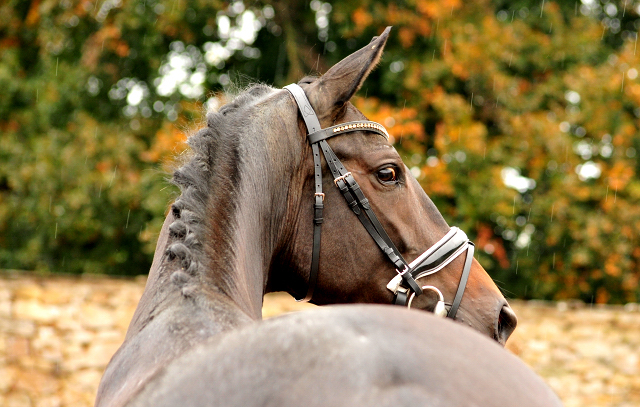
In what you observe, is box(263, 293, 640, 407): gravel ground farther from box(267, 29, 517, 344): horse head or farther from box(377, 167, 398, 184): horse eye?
box(377, 167, 398, 184): horse eye

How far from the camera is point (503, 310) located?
2.69 meters

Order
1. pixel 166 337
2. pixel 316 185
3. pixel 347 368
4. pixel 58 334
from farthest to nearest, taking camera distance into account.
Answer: pixel 58 334 < pixel 316 185 < pixel 166 337 < pixel 347 368

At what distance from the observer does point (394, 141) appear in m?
10.5

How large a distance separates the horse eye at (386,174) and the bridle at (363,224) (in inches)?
5.3

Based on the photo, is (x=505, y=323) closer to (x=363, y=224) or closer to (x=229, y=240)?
(x=363, y=224)

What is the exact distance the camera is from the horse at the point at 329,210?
7.72ft

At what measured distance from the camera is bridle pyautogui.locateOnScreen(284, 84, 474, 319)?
101 inches

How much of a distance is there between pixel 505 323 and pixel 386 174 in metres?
0.89

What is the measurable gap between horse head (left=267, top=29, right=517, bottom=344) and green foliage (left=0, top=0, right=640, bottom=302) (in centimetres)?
726

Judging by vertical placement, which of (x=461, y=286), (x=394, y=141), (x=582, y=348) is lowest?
(x=582, y=348)

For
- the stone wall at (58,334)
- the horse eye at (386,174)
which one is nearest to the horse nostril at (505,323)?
the horse eye at (386,174)

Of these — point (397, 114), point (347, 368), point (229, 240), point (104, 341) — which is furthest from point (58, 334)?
point (347, 368)

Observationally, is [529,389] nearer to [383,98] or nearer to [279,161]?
[279,161]

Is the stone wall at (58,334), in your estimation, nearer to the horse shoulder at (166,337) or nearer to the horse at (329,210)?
the horse at (329,210)
